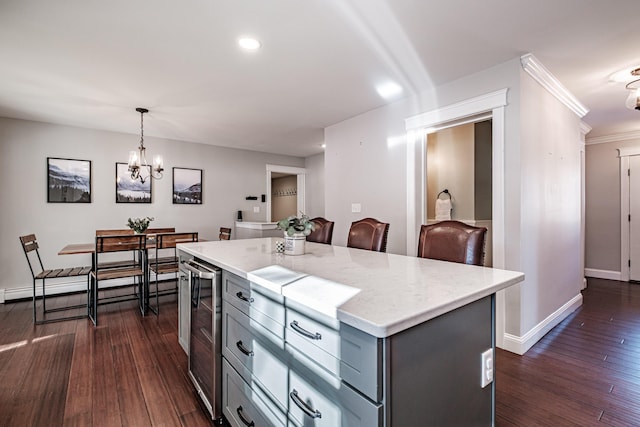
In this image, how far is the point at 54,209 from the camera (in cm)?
426

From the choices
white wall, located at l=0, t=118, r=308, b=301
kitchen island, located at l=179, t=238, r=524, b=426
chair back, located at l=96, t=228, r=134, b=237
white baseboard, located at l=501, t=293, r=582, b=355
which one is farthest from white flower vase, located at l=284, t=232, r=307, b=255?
white wall, located at l=0, t=118, r=308, b=301

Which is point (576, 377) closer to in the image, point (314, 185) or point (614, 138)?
point (614, 138)

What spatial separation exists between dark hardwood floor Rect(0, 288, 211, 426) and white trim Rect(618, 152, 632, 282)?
6.54m

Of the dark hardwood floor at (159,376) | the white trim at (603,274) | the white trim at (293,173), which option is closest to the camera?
the dark hardwood floor at (159,376)

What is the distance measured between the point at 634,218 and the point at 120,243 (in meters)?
7.38

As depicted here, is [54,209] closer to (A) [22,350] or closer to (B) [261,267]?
(A) [22,350]

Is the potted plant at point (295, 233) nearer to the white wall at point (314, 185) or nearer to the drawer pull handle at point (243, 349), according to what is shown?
the drawer pull handle at point (243, 349)

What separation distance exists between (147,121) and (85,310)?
2.52 metres

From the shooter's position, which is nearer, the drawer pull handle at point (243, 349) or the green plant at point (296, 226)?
the drawer pull handle at point (243, 349)

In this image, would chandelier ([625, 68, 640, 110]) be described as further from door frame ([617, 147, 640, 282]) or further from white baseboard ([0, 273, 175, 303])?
white baseboard ([0, 273, 175, 303])

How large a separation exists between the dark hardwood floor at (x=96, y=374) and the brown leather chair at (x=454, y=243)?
1.69 metres

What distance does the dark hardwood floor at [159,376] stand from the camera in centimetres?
176

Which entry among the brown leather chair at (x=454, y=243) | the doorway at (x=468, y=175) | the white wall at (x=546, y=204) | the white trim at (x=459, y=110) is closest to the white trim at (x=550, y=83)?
the white wall at (x=546, y=204)

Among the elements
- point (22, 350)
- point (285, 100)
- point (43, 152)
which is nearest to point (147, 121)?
point (43, 152)
